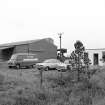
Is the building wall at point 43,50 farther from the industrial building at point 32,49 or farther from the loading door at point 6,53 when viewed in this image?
the loading door at point 6,53

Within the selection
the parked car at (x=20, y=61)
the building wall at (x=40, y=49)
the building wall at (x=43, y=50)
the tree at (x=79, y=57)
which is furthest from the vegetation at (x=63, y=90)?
the building wall at (x=43, y=50)

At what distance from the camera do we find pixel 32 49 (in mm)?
39500

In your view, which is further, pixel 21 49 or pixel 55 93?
pixel 21 49

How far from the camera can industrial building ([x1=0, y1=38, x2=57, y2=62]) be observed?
37.7 metres

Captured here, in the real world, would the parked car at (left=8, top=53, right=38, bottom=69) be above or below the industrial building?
below

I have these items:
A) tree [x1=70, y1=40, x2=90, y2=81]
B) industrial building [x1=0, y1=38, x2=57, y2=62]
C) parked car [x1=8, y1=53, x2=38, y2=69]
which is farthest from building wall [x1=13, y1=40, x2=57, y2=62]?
tree [x1=70, y1=40, x2=90, y2=81]

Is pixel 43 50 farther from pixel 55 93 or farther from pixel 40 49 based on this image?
pixel 55 93

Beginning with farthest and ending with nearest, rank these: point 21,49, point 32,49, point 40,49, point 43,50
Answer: point 43,50 < point 40,49 < point 32,49 < point 21,49

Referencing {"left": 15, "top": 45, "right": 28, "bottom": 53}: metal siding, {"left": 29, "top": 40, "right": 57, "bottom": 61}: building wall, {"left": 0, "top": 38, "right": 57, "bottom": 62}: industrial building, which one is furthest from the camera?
{"left": 29, "top": 40, "right": 57, "bottom": 61}: building wall

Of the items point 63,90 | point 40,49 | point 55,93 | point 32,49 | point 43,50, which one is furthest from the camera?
point 43,50

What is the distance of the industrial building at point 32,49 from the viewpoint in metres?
37.7

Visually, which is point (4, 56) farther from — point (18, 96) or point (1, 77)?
point (18, 96)

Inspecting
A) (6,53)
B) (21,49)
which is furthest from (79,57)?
(6,53)

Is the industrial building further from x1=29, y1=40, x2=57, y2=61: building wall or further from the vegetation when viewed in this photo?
the vegetation
